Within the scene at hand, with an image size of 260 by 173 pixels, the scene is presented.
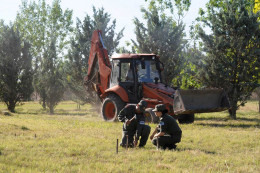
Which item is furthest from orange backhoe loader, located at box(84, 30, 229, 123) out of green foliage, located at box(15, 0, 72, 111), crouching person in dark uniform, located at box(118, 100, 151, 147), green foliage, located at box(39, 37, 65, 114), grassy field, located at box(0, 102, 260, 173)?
green foliage, located at box(15, 0, 72, 111)

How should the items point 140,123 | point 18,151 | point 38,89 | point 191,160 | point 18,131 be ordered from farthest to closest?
1. point 38,89
2. point 18,131
3. point 140,123
4. point 18,151
5. point 191,160

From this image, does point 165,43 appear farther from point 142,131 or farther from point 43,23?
point 43,23

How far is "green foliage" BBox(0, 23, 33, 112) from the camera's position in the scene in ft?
85.8

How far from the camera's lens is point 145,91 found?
15.5 meters

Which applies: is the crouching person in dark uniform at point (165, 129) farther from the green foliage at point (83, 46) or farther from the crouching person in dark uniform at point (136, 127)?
the green foliage at point (83, 46)

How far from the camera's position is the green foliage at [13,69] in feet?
85.8

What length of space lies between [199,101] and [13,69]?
1635 centimetres

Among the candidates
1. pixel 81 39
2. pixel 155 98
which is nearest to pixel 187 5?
pixel 81 39

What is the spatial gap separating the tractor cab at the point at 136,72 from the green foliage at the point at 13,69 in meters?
12.5

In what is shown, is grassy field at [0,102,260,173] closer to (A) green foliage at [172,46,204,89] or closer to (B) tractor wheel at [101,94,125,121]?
(B) tractor wheel at [101,94,125,121]

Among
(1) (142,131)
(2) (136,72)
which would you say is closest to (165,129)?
(1) (142,131)

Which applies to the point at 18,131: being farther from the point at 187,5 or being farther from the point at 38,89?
the point at 187,5

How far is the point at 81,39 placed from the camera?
86.6 ft

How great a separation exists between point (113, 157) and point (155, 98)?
759cm
